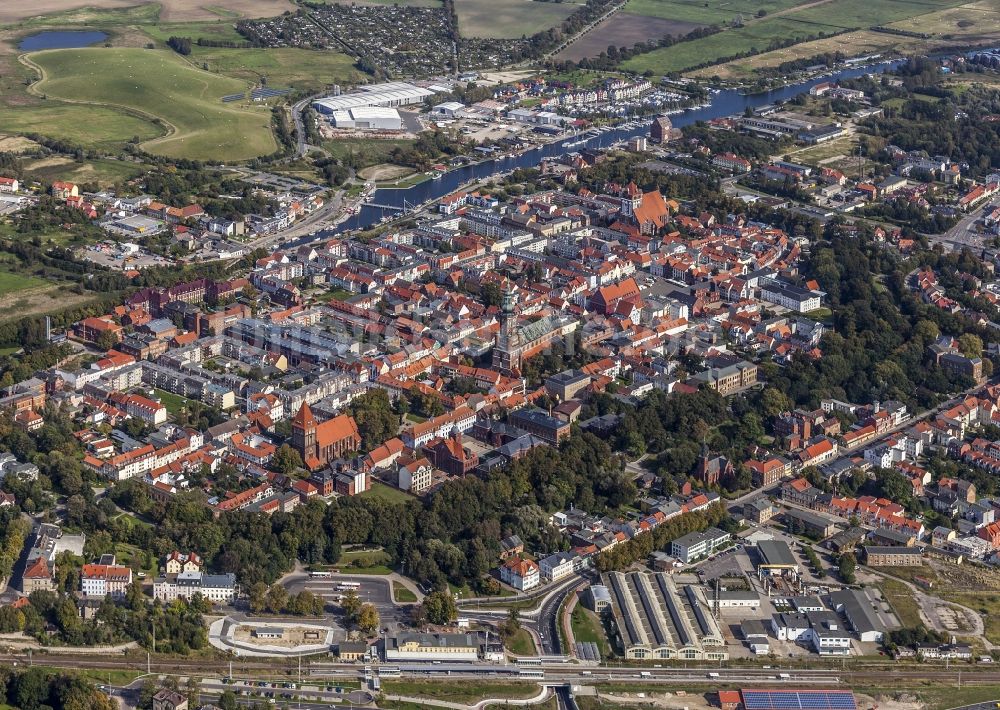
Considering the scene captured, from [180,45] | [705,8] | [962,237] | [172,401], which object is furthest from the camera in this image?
[705,8]

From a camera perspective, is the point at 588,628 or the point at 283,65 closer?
the point at 588,628

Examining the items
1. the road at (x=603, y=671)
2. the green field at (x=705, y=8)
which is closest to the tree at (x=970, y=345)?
the road at (x=603, y=671)

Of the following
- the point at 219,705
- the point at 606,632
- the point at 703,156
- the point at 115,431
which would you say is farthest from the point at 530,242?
the point at 219,705

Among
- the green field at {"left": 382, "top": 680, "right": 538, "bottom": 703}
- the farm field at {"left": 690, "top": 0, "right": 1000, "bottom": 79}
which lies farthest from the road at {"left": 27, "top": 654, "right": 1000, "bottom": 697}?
the farm field at {"left": 690, "top": 0, "right": 1000, "bottom": 79}

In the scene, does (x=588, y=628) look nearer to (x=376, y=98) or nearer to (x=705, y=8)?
(x=376, y=98)

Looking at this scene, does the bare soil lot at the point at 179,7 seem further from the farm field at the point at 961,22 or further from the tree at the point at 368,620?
the tree at the point at 368,620

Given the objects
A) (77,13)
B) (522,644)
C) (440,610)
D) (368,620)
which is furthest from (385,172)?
(77,13)
